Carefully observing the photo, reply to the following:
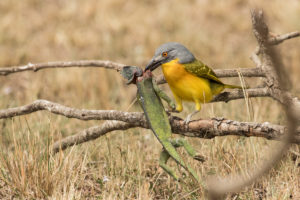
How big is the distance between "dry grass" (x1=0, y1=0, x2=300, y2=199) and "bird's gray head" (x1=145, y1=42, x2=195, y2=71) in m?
0.97

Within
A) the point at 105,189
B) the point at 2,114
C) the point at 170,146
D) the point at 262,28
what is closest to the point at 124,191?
the point at 105,189

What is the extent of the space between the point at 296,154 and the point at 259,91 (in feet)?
2.67

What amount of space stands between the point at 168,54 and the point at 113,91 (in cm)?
547

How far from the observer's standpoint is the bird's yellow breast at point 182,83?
3668 mm

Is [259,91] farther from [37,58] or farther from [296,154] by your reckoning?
[37,58]

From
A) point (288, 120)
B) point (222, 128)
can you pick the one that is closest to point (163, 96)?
point (222, 128)

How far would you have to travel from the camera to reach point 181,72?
12.2 ft

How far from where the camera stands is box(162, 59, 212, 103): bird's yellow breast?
367 cm

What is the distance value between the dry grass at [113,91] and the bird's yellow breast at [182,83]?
615mm

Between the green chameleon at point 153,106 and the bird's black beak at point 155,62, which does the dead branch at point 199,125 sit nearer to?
the green chameleon at point 153,106

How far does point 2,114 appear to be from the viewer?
14.1 feet

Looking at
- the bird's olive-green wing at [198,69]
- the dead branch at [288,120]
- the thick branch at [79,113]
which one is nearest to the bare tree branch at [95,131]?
the thick branch at [79,113]

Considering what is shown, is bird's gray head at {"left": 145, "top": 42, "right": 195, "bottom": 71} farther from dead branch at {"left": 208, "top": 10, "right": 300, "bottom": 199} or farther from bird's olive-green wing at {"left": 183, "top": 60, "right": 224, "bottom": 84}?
dead branch at {"left": 208, "top": 10, "right": 300, "bottom": 199}

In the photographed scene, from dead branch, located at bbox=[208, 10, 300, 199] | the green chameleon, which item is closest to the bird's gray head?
the green chameleon
